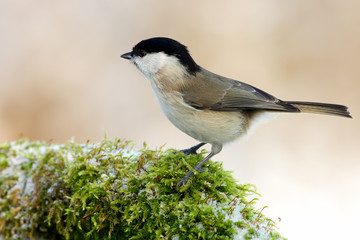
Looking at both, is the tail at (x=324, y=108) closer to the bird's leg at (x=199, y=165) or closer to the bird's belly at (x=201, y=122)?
the bird's belly at (x=201, y=122)

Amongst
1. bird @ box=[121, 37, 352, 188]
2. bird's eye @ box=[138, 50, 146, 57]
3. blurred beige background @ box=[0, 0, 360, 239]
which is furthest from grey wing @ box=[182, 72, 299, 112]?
blurred beige background @ box=[0, 0, 360, 239]

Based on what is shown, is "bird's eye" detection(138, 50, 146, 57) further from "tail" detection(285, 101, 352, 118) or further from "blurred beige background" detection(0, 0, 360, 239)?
"blurred beige background" detection(0, 0, 360, 239)

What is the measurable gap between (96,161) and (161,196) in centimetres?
60

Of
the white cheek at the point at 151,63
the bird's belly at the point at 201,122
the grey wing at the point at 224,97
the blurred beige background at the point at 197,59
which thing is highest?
the blurred beige background at the point at 197,59

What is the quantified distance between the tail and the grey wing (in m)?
0.16

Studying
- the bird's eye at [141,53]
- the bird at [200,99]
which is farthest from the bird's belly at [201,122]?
the bird's eye at [141,53]

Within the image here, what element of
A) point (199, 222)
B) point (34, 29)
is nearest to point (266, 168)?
point (199, 222)

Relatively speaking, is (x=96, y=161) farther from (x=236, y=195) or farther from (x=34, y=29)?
(x=34, y=29)

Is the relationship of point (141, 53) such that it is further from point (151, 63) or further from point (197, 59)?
point (197, 59)

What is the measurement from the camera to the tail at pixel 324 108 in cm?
307

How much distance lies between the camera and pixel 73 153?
2.50m

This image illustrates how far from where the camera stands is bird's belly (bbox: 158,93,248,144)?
2.72 m

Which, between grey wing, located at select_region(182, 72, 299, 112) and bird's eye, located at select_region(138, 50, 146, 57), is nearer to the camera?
grey wing, located at select_region(182, 72, 299, 112)

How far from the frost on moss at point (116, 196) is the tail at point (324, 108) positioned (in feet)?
4.04
